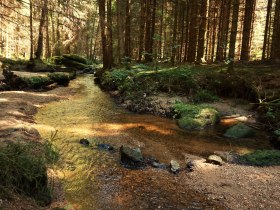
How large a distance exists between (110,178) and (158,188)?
1207 mm

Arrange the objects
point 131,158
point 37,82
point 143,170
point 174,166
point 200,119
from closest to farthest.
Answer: point 143,170 < point 174,166 < point 131,158 < point 200,119 < point 37,82

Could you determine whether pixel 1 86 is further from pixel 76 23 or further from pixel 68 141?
pixel 76 23

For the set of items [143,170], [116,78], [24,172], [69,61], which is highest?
[69,61]

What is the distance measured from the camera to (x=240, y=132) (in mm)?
12008

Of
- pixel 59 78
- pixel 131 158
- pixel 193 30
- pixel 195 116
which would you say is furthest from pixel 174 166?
pixel 193 30

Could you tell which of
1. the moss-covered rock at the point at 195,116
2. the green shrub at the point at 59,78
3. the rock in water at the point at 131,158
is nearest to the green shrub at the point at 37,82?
the green shrub at the point at 59,78

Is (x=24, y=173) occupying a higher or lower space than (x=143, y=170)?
higher

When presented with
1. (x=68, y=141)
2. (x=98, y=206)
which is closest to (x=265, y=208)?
(x=98, y=206)

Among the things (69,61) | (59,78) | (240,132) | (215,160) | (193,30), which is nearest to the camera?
(215,160)

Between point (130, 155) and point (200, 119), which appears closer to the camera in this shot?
point (130, 155)

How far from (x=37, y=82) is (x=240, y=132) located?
12.9 m

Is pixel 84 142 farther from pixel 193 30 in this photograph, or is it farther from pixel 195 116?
pixel 193 30

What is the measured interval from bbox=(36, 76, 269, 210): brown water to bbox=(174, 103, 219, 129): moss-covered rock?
548mm

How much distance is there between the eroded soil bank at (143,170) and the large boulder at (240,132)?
32 cm
